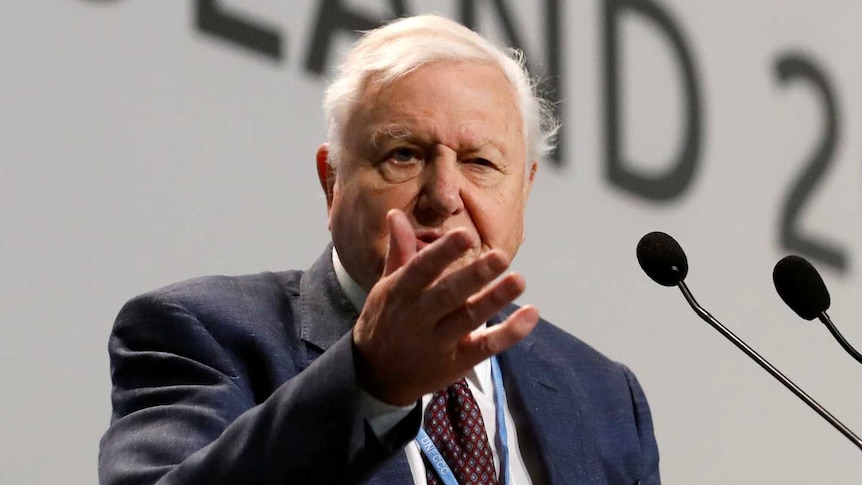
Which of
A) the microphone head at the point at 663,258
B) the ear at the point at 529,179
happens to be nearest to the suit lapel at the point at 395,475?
the microphone head at the point at 663,258

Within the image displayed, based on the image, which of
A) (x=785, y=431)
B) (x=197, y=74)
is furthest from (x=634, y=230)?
(x=197, y=74)

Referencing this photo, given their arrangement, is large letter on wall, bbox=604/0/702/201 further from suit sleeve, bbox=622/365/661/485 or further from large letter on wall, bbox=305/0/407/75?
suit sleeve, bbox=622/365/661/485

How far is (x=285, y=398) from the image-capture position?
157 centimetres

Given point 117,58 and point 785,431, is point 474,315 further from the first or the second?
point 785,431

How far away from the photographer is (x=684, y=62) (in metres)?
3.72

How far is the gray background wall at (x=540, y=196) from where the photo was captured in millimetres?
2504

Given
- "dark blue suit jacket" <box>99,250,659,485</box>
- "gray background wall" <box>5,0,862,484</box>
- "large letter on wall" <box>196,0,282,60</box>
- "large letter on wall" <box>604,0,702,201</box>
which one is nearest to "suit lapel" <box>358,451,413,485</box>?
"dark blue suit jacket" <box>99,250,659,485</box>

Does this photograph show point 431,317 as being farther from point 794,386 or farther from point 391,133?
point 391,133

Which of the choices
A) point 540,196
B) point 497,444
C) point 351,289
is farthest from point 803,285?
point 540,196

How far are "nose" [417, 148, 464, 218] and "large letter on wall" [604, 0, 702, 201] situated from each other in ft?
4.56

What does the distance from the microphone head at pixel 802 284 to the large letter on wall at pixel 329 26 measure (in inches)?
52.1

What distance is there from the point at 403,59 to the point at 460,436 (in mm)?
647

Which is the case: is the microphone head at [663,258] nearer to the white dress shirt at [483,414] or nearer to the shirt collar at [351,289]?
the white dress shirt at [483,414]

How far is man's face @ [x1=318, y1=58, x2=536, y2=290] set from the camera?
215 cm
